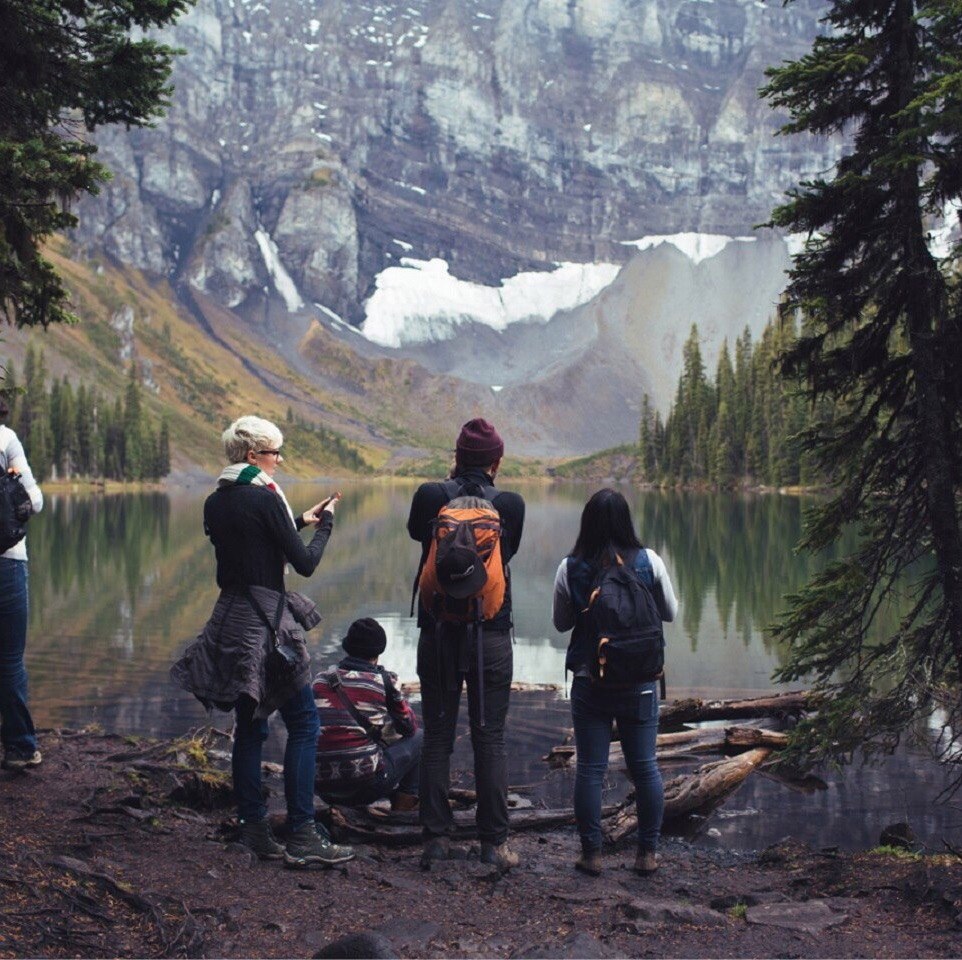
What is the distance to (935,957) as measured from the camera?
569 cm

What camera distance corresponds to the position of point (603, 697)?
7.43 meters

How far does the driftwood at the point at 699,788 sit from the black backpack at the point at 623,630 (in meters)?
1.77

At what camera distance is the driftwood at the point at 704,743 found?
11.3 metres

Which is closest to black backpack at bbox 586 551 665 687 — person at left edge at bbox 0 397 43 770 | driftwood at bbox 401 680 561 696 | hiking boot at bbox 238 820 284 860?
hiking boot at bbox 238 820 284 860

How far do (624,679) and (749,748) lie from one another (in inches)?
192

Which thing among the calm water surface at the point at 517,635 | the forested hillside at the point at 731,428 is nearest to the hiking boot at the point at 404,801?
the calm water surface at the point at 517,635

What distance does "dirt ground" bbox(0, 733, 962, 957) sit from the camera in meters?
5.73

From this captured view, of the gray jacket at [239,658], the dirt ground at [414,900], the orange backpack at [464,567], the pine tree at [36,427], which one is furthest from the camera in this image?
the pine tree at [36,427]

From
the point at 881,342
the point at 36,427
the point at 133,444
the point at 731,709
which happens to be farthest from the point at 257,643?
the point at 133,444

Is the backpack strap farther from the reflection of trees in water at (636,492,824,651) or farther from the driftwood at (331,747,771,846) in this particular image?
the reflection of trees in water at (636,492,824,651)

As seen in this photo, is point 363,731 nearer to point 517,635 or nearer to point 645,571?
point 645,571

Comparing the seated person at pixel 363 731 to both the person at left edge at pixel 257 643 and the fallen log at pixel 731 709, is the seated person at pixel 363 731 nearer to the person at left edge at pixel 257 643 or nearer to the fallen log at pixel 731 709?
the person at left edge at pixel 257 643

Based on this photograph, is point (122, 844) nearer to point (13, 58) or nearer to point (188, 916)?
point (188, 916)

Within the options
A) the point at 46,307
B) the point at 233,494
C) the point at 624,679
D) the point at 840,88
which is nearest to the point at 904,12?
the point at 840,88
